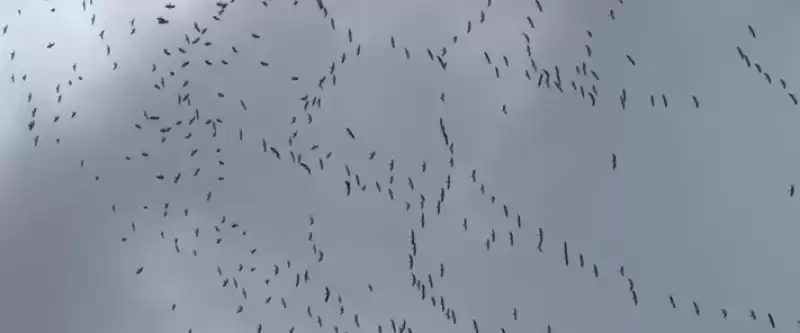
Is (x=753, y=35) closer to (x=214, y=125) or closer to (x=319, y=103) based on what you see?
(x=319, y=103)

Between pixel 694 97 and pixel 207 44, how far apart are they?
23.0 metres

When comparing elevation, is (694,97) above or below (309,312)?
above

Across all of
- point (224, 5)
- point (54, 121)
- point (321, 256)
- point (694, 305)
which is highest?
point (224, 5)

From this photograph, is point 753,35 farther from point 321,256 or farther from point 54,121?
point 54,121

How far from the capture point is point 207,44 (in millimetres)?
43594

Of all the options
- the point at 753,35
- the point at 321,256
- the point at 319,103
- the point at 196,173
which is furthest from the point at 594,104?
the point at 196,173

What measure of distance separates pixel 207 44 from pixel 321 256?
12.9 m

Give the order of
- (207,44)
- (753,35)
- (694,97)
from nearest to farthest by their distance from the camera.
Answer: (753,35), (694,97), (207,44)

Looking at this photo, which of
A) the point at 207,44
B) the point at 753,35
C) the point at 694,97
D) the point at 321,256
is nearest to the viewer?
the point at 753,35

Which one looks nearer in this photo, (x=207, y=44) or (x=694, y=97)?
(x=694, y=97)

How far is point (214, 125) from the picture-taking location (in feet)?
151

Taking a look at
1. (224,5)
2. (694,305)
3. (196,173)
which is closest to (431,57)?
(224,5)

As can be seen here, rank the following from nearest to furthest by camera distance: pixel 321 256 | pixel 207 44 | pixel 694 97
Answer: pixel 694 97
pixel 207 44
pixel 321 256

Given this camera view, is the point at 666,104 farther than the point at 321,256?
No
